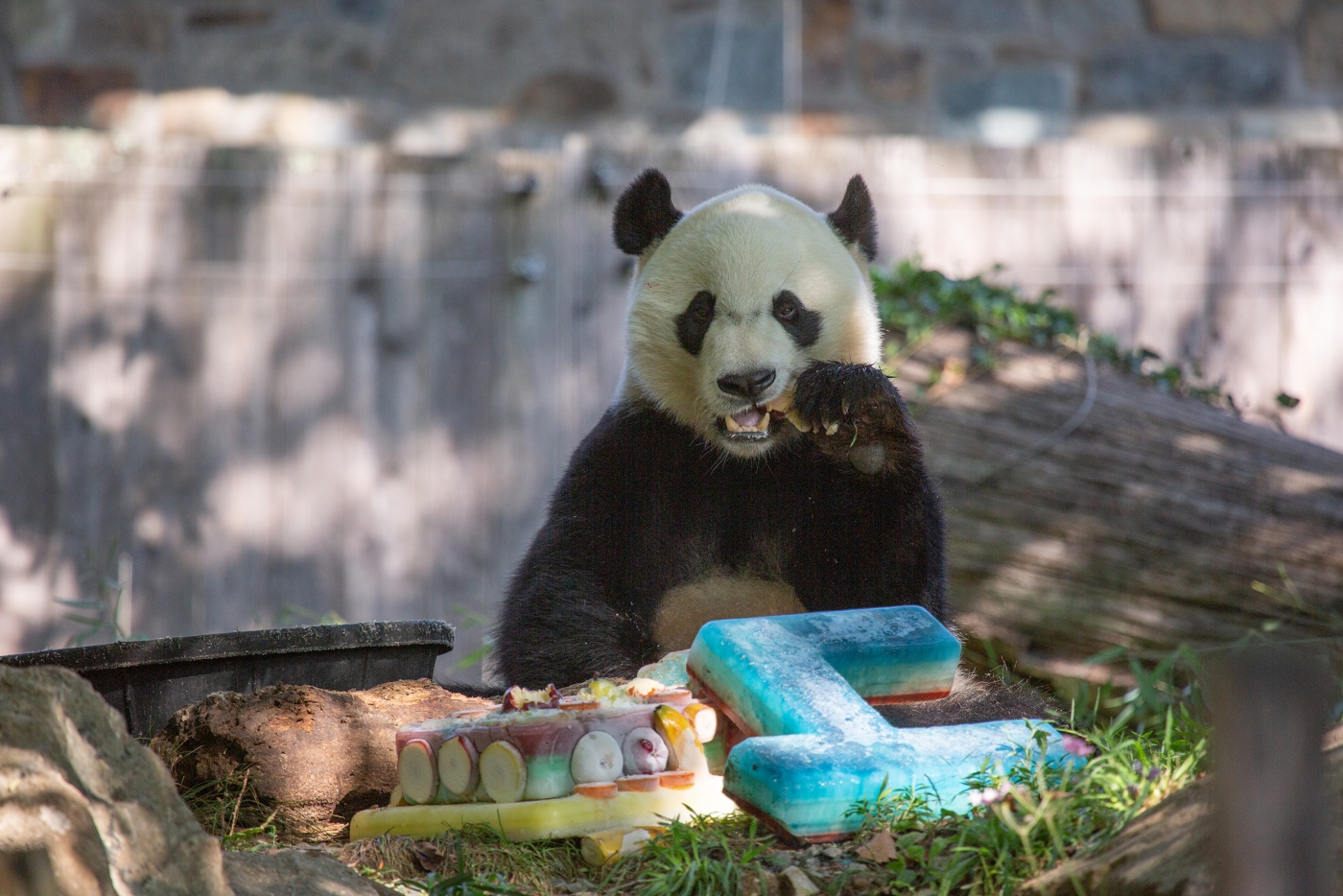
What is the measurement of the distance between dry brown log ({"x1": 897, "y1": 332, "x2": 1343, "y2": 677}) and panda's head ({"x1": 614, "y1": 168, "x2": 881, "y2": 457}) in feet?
6.22

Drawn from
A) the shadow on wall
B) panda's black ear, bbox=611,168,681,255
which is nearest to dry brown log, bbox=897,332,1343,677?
panda's black ear, bbox=611,168,681,255

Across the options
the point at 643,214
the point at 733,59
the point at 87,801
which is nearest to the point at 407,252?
the point at 733,59

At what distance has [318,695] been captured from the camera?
332 centimetres

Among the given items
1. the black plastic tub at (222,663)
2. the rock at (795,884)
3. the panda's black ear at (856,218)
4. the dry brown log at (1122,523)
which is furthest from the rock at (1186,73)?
the rock at (795,884)

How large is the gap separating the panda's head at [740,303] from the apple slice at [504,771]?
3.94ft

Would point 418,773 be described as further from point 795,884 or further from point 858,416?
point 858,416

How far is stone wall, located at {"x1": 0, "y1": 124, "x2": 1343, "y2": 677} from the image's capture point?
23.3ft

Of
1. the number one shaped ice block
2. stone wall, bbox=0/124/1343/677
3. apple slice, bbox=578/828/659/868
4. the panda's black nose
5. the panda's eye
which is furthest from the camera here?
stone wall, bbox=0/124/1343/677

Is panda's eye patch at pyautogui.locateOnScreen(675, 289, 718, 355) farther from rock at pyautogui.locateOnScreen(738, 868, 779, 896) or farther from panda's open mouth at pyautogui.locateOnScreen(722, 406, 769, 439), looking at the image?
rock at pyautogui.locateOnScreen(738, 868, 779, 896)

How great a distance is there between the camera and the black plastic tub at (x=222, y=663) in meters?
3.50

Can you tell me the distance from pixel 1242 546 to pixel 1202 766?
3.29 metres

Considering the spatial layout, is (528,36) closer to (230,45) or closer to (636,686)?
(230,45)

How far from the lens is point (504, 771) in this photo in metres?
2.92

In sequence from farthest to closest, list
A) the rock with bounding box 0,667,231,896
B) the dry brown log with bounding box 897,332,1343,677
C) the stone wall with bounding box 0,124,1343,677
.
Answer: the stone wall with bounding box 0,124,1343,677 < the dry brown log with bounding box 897,332,1343,677 < the rock with bounding box 0,667,231,896
